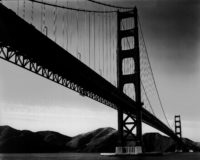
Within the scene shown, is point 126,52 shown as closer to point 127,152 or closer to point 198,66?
point 127,152

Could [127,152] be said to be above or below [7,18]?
below

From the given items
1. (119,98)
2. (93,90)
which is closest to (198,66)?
(93,90)

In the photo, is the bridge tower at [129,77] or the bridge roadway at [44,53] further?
the bridge tower at [129,77]

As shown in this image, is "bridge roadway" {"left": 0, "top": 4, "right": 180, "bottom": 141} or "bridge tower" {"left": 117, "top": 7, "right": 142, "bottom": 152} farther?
"bridge tower" {"left": 117, "top": 7, "right": 142, "bottom": 152}

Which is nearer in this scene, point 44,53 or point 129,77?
point 44,53

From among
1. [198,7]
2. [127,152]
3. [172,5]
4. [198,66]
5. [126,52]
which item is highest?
[126,52]

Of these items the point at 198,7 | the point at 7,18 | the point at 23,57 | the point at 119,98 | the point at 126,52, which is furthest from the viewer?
the point at 126,52

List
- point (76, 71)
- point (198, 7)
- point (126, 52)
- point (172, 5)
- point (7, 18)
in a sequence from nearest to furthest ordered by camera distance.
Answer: point (7, 18) < point (198, 7) < point (172, 5) < point (76, 71) < point (126, 52)

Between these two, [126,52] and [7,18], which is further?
[126,52]
